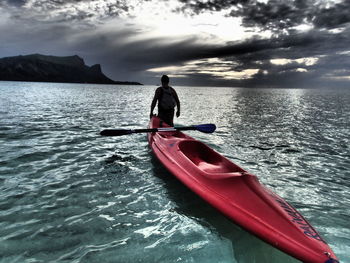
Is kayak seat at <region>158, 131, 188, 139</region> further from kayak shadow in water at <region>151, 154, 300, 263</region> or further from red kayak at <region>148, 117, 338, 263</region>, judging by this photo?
red kayak at <region>148, 117, 338, 263</region>

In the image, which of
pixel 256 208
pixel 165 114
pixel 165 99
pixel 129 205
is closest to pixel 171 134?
pixel 165 114

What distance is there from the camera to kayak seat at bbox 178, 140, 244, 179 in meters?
5.94

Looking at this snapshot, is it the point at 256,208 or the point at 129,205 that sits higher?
the point at 256,208

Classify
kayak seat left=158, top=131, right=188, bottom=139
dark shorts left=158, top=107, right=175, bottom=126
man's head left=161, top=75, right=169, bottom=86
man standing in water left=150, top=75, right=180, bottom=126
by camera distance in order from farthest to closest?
dark shorts left=158, top=107, right=175, bottom=126 < man standing in water left=150, top=75, right=180, bottom=126 < man's head left=161, top=75, right=169, bottom=86 < kayak seat left=158, top=131, right=188, bottom=139

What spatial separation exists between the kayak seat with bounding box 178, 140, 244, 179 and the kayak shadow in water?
32.0 inches

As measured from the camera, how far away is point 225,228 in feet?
15.4

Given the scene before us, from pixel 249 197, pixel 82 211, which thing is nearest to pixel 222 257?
pixel 249 197

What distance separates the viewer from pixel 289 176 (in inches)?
306

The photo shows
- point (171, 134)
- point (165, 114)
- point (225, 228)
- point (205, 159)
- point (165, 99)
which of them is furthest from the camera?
point (165, 114)

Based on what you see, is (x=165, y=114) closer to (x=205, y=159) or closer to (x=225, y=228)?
(x=205, y=159)

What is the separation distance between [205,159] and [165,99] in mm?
4130

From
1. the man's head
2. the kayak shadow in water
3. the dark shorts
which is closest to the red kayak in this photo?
the kayak shadow in water

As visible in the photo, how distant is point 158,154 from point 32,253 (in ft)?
15.2

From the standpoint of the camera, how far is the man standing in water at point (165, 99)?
10065 mm
